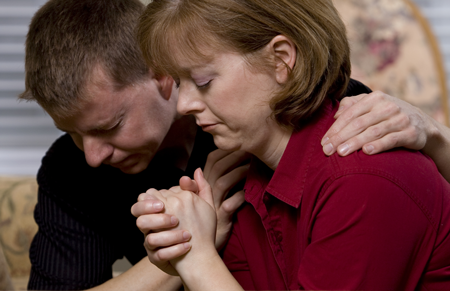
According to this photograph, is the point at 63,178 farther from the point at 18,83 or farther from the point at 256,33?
the point at 18,83

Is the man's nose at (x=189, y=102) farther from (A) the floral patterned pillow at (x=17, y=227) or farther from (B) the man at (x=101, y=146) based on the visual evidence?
(A) the floral patterned pillow at (x=17, y=227)

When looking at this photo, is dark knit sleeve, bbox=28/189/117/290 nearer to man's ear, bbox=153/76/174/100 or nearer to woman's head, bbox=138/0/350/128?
man's ear, bbox=153/76/174/100

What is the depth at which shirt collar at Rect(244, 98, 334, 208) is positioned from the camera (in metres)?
1.02

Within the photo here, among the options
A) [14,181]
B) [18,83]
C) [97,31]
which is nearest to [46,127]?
[18,83]

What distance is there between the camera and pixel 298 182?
1018 millimetres

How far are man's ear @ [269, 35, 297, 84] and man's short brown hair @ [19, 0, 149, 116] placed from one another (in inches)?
18.8

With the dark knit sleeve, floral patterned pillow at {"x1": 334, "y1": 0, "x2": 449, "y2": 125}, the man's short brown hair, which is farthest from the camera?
floral patterned pillow at {"x1": 334, "y1": 0, "x2": 449, "y2": 125}

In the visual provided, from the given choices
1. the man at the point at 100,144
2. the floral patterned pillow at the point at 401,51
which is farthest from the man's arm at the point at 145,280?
the floral patterned pillow at the point at 401,51

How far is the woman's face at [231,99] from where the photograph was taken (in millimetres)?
977

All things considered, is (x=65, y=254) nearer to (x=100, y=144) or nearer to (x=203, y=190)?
(x=100, y=144)

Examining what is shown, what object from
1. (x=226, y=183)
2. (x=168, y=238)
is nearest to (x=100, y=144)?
(x=226, y=183)

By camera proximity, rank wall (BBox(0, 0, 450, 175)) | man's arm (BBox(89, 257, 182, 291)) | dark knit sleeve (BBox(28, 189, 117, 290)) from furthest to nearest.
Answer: wall (BBox(0, 0, 450, 175)) → dark knit sleeve (BBox(28, 189, 117, 290)) → man's arm (BBox(89, 257, 182, 291))

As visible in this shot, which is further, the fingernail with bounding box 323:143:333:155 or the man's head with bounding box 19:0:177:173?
the man's head with bounding box 19:0:177:173

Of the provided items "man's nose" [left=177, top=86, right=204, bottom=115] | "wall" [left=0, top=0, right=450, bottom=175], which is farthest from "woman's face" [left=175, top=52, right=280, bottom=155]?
"wall" [left=0, top=0, right=450, bottom=175]
